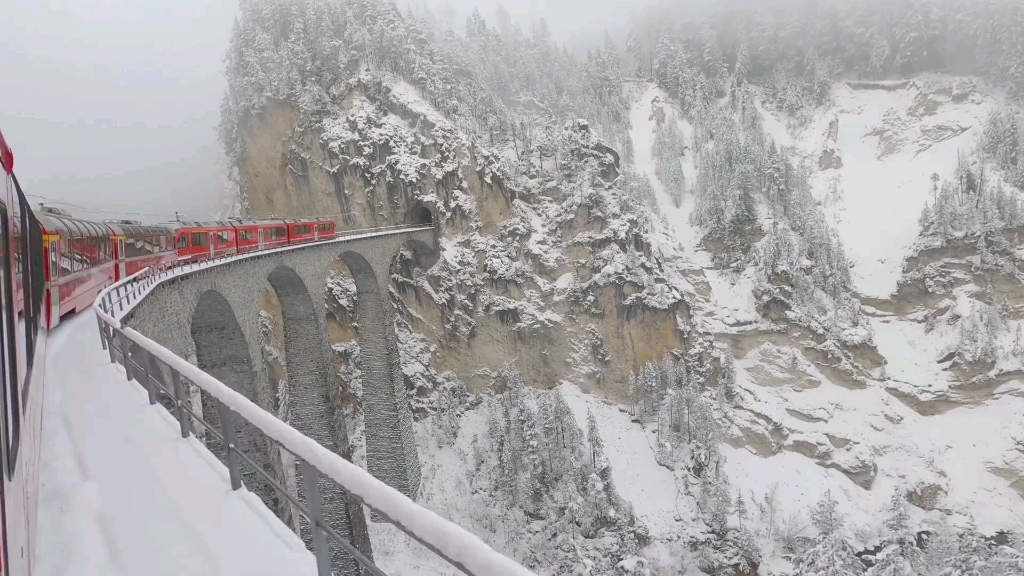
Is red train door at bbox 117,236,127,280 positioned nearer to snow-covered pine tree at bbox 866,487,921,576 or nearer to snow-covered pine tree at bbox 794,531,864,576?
snow-covered pine tree at bbox 794,531,864,576

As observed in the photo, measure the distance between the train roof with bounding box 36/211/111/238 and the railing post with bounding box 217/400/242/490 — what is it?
26.0 feet

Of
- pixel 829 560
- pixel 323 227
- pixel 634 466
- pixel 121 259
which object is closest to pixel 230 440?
pixel 121 259

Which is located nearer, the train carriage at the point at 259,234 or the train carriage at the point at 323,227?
the train carriage at the point at 259,234

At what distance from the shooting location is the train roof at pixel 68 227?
8857 mm

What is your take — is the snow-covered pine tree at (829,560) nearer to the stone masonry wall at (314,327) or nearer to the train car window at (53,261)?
the stone masonry wall at (314,327)

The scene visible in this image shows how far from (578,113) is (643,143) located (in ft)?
35.9

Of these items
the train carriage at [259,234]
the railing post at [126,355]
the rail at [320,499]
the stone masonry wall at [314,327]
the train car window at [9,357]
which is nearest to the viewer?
the rail at [320,499]

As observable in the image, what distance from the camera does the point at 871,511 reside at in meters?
32.8

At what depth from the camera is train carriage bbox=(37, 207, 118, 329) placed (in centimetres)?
838

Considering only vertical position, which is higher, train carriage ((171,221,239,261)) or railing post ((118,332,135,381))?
train carriage ((171,221,239,261))

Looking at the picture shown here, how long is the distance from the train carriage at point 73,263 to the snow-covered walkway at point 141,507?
4.43 metres

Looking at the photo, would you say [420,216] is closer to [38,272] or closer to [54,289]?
[54,289]

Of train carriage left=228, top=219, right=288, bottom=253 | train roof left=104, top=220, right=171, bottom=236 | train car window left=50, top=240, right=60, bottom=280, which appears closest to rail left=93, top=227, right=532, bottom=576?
train car window left=50, top=240, right=60, bottom=280

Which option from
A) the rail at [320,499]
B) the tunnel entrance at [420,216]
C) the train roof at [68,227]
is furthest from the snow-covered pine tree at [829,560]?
the train roof at [68,227]
